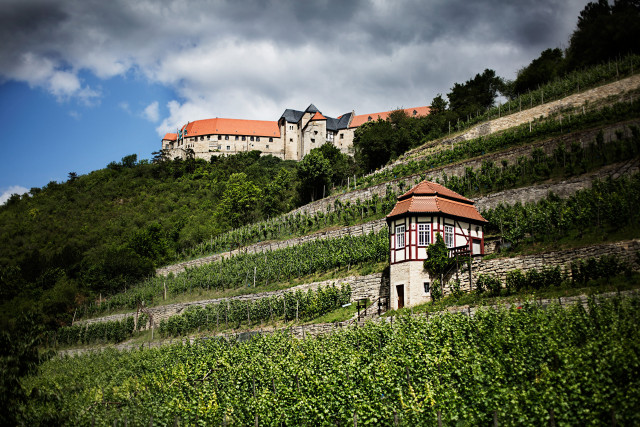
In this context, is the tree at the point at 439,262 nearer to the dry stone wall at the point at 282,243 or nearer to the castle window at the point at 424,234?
the castle window at the point at 424,234

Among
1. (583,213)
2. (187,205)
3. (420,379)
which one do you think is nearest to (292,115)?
(187,205)

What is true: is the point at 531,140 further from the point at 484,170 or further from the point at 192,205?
the point at 192,205

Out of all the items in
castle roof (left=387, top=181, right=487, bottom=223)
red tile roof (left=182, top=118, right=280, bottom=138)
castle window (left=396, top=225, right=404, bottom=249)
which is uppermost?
red tile roof (left=182, top=118, right=280, bottom=138)

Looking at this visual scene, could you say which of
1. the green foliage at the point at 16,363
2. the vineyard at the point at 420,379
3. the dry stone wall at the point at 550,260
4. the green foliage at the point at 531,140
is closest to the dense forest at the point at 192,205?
the green foliage at the point at 531,140

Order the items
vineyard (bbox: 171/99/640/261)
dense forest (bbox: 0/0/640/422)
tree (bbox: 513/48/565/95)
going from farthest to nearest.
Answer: tree (bbox: 513/48/565/95) → dense forest (bbox: 0/0/640/422) → vineyard (bbox: 171/99/640/261)

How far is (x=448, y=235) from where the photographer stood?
2620 cm

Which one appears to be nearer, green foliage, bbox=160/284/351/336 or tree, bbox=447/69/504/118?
green foliage, bbox=160/284/351/336

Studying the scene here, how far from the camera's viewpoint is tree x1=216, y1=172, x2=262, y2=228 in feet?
211

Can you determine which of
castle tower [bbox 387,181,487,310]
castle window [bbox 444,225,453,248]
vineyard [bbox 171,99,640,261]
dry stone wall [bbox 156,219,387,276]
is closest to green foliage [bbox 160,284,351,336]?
castle tower [bbox 387,181,487,310]

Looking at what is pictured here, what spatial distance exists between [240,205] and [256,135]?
4477 centimetres

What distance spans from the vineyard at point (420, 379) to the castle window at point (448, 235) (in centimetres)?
702

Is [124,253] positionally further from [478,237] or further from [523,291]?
[523,291]

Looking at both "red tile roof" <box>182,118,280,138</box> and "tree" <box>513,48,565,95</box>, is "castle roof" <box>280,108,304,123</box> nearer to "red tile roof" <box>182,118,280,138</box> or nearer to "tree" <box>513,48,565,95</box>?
"red tile roof" <box>182,118,280,138</box>

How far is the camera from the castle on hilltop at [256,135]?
4016 inches
